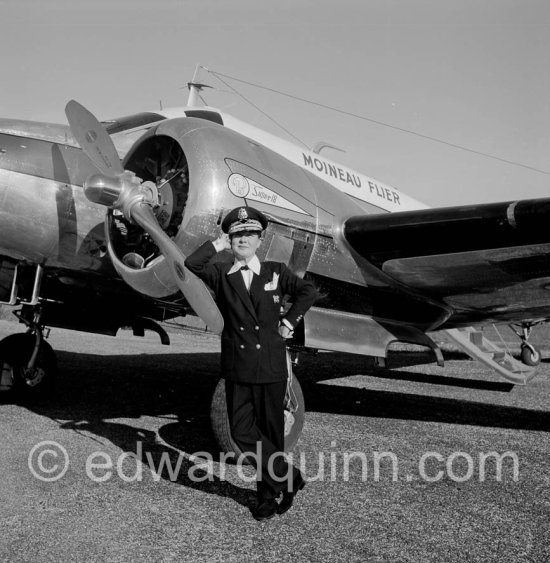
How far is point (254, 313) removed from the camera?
3.48 metres

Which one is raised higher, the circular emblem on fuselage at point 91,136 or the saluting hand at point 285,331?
the circular emblem on fuselage at point 91,136

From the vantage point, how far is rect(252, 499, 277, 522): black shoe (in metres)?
3.22

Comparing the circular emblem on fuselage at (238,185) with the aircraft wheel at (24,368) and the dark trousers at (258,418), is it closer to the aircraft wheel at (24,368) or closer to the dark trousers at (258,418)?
the dark trousers at (258,418)

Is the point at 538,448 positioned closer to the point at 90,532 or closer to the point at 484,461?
the point at 484,461

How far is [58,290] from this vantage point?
6152mm

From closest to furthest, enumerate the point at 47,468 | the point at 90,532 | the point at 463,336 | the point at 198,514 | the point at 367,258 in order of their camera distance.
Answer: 1. the point at 90,532
2. the point at 198,514
3. the point at 47,468
4. the point at 367,258
5. the point at 463,336

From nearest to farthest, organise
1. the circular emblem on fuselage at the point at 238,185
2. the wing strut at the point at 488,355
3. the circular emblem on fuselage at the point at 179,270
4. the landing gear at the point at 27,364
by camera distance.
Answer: the circular emblem on fuselage at the point at 179,270 → the circular emblem on fuselage at the point at 238,185 → the landing gear at the point at 27,364 → the wing strut at the point at 488,355

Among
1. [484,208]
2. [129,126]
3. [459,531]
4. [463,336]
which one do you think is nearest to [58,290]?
[129,126]

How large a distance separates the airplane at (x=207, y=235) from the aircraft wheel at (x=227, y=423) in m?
0.01

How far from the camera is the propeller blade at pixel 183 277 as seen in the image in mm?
3793

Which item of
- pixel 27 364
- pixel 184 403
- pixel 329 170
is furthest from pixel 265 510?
pixel 329 170

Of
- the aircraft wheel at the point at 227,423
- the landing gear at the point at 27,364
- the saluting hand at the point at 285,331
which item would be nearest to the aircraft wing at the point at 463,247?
the aircraft wheel at the point at 227,423

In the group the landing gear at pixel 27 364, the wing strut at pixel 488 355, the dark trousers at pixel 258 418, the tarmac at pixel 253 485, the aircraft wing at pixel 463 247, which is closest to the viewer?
the tarmac at pixel 253 485

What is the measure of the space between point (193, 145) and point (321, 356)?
10135mm
